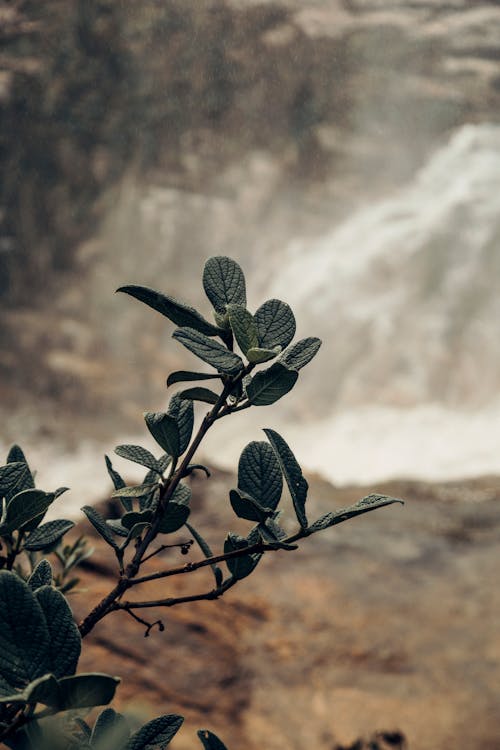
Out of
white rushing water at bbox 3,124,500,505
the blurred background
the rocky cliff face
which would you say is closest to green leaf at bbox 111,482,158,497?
white rushing water at bbox 3,124,500,505

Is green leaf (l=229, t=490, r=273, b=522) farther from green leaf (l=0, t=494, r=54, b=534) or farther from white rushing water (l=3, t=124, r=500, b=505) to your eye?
white rushing water (l=3, t=124, r=500, b=505)

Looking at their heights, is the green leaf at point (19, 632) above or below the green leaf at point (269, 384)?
below

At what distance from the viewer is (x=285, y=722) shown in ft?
5.30

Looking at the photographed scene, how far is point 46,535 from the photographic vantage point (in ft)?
1.85

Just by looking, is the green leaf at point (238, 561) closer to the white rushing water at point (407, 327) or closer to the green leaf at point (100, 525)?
the green leaf at point (100, 525)

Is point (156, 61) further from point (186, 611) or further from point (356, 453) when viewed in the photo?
point (186, 611)

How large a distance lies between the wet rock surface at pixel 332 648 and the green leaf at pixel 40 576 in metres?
1.12

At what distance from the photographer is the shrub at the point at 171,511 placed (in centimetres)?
37

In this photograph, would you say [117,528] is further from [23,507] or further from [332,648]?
A: [332,648]


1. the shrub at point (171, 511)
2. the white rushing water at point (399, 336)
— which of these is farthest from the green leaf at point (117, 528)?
the white rushing water at point (399, 336)

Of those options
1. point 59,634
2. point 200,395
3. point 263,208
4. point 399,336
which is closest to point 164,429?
point 200,395

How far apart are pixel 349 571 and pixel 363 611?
238mm

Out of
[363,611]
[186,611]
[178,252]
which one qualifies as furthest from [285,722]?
[178,252]

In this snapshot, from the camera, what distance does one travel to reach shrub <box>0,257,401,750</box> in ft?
1.22
